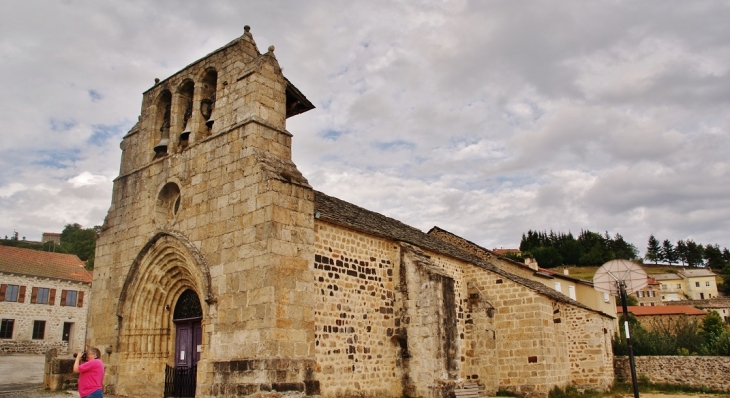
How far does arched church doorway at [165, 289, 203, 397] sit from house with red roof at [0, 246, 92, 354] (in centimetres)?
1882

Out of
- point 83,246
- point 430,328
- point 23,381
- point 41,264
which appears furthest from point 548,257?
point 23,381

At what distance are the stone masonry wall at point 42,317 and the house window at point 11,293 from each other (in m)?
0.21

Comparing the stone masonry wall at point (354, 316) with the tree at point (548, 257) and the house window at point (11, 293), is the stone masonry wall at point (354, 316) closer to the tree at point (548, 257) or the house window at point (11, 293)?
the house window at point (11, 293)

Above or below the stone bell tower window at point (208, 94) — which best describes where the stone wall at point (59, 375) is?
below

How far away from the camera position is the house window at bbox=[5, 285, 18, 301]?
27.3 metres

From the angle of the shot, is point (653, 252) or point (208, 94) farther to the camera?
point (653, 252)

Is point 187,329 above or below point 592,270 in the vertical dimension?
below

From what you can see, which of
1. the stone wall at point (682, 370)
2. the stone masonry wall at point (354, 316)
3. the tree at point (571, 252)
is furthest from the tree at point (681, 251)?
the stone masonry wall at point (354, 316)

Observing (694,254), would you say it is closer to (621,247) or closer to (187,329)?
(621,247)

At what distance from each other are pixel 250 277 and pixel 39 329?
1002 inches

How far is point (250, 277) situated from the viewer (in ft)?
31.4

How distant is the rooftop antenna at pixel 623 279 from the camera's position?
869cm

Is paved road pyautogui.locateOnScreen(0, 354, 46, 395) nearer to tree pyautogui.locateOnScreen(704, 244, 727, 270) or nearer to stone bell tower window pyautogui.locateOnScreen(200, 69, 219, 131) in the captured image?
stone bell tower window pyautogui.locateOnScreen(200, 69, 219, 131)

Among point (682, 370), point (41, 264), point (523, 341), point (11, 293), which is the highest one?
point (41, 264)
